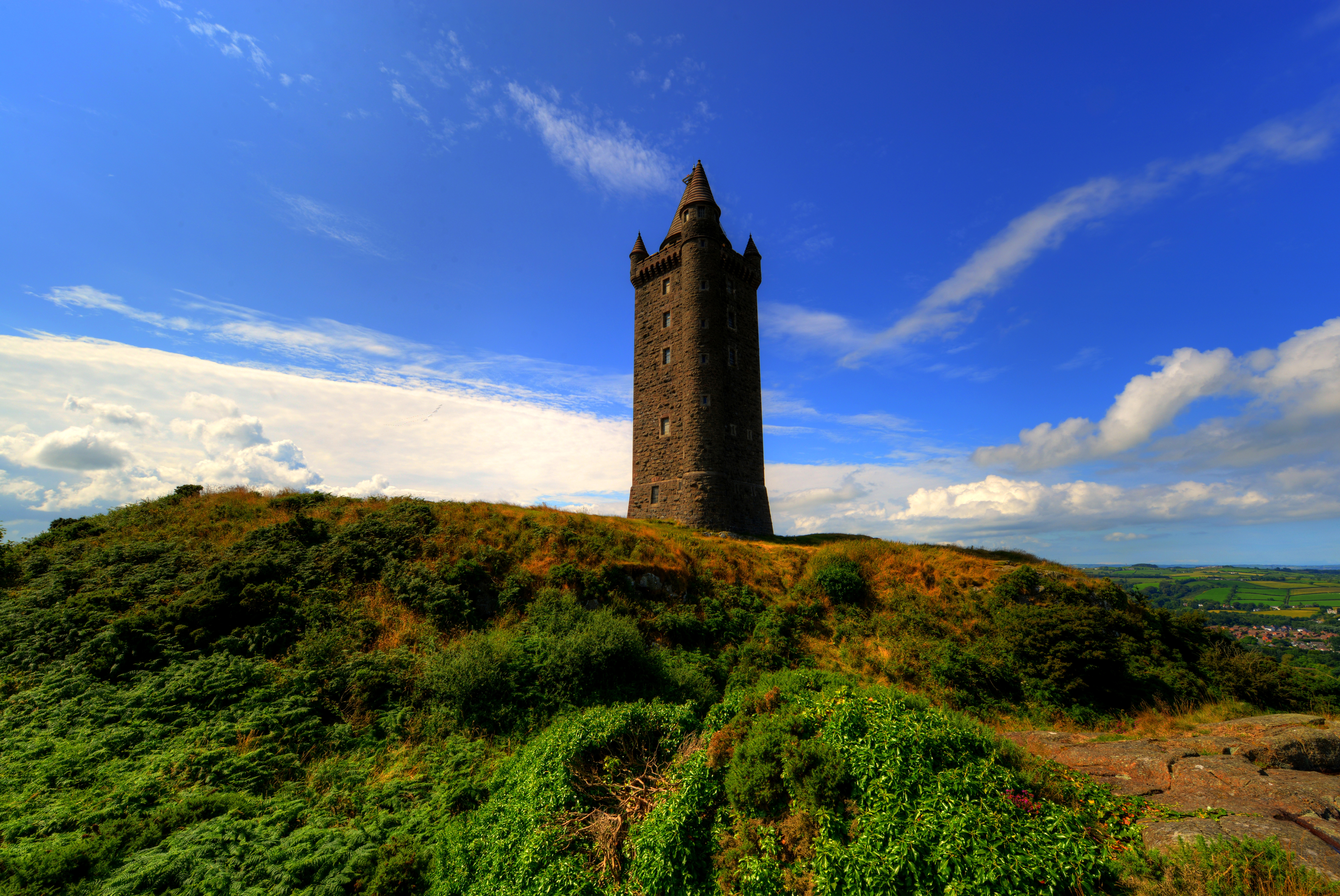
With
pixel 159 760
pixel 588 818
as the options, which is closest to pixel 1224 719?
pixel 588 818

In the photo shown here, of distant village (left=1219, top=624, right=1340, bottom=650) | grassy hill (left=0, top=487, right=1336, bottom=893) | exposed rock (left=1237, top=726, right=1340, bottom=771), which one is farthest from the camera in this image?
distant village (left=1219, top=624, right=1340, bottom=650)

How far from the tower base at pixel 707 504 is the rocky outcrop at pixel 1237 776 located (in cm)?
1942

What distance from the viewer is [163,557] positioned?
14.8m

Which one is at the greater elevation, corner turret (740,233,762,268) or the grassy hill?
corner turret (740,233,762,268)

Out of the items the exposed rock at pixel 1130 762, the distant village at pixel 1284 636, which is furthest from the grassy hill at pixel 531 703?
the distant village at pixel 1284 636

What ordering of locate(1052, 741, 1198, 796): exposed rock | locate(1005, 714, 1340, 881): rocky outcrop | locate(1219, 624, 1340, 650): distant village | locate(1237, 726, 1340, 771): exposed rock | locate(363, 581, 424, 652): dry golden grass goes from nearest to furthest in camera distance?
locate(1005, 714, 1340, 881): rocky outcrop → locate(1052, 741, 1198, 796): exposed rock → locate(1237, 726, 1340, 771): exposed rock → locate(363, 581, 424, 652): dry golden grass → locate(1219, 624, 1340, 650): distant village

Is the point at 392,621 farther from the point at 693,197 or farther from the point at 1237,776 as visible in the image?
the point at 693,197

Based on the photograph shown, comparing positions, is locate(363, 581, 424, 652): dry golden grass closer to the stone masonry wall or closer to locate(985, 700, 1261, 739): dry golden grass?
locate(985, 700, 1261, 739): dry golden grass

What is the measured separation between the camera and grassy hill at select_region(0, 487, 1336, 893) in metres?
6.23

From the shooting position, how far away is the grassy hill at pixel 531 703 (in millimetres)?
6234

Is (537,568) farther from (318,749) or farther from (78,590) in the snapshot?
(78,590)

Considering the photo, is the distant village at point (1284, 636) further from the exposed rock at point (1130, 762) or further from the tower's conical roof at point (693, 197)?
the tower's conical roof at point (693, 197)

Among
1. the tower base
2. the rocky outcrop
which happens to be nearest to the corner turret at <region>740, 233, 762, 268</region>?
the tower base

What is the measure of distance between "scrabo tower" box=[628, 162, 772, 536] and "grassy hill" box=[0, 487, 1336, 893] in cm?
997
